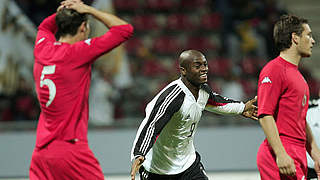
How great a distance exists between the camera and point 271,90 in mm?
3385

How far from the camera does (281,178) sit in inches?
134

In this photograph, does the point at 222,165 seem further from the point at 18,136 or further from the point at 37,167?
the point at 37,167

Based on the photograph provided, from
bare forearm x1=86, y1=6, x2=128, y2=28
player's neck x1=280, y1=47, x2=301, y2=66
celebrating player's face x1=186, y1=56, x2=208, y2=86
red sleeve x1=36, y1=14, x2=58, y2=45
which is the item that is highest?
bare forearm x1=86, y1=6, x2=128, y2=28

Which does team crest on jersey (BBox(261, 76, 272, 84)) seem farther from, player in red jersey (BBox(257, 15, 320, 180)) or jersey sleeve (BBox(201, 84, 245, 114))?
jersey sleeve (BBox(201, 84, 245, 114))

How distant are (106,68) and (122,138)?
1.74 m

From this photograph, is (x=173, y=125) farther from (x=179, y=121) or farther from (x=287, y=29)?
A: (x=287, y=29)

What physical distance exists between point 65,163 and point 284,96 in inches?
60.7

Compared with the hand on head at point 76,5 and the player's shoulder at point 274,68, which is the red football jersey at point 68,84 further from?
the player's shoulder at point 274,68

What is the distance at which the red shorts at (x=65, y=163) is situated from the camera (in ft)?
10.7

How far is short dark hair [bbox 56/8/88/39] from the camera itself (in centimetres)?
342

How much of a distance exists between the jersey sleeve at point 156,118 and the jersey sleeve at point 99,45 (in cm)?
52

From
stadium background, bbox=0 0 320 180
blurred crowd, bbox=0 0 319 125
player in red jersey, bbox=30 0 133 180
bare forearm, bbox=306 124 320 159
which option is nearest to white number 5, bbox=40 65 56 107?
player in red jersey, bbox=30 0 133 180

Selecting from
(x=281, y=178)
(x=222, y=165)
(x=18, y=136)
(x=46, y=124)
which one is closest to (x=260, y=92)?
(x=281, y=178)

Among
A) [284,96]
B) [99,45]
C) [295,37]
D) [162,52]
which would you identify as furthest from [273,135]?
[162,52]
